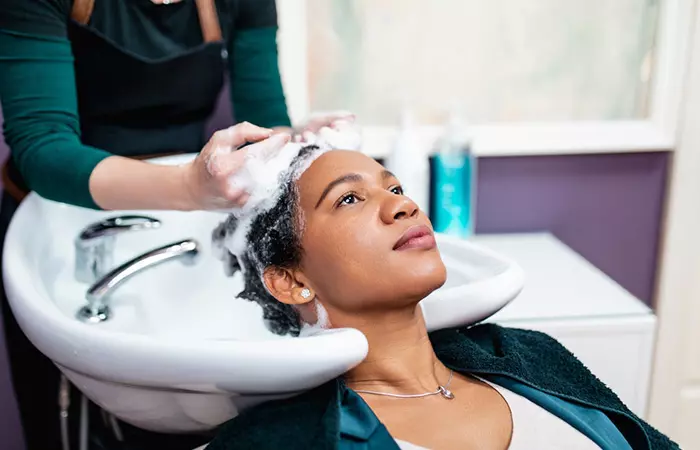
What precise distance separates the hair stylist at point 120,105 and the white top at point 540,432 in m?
0.45

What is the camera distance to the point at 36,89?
92 cm

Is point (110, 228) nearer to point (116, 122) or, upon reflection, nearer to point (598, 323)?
point (116, 122)

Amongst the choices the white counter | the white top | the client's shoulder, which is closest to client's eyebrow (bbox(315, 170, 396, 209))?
the client's shoulder

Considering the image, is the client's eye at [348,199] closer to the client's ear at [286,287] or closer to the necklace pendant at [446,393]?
the client's ear at [286,287]

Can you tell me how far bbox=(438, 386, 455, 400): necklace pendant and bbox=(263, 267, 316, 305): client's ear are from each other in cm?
21

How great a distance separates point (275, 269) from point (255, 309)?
248mm

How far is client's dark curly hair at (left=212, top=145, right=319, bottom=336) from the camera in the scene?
34.9 inches

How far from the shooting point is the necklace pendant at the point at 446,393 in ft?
2.84

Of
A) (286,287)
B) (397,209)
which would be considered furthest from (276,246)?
(397,209)

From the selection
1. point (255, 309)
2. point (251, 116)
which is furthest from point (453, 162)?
point (255, 309)

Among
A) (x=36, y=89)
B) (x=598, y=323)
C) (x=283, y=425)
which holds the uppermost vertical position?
(x=36, y=89)

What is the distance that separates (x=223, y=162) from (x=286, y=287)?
0.74 ft

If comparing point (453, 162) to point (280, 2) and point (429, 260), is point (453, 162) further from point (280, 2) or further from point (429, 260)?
point (429, 260)

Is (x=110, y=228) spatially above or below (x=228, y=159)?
below
